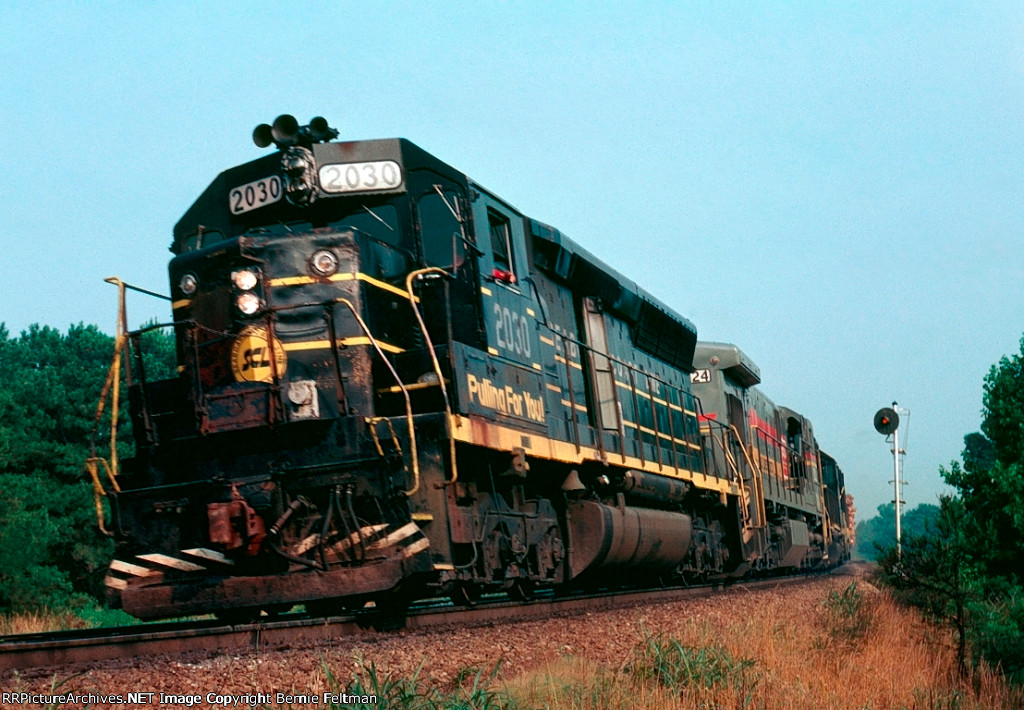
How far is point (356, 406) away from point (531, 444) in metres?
1.91

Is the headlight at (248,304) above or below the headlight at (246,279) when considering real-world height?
below

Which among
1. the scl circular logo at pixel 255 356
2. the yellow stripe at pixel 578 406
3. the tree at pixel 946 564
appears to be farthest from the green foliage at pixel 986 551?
the scl circular logo at pixel 255 356

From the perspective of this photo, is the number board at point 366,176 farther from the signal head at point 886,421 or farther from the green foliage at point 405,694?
the signal head at point 886,421

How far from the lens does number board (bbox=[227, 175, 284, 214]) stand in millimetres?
9008

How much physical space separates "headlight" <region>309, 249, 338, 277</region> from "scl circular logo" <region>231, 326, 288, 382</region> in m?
0.61

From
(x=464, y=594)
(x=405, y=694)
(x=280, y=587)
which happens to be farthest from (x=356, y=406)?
(x=405, y=694)

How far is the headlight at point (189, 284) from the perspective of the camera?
8.76 m

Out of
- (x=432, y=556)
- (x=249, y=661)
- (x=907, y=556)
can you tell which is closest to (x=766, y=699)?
(x=432, y=556)

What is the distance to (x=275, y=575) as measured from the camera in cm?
757

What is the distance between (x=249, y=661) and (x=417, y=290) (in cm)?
409

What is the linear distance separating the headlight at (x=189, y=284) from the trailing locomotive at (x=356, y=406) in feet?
0.05

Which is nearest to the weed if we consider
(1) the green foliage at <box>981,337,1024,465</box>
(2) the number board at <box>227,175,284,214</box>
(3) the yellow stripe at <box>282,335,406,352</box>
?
(3) the yellow stripe at <box>282,335,406,352</box>

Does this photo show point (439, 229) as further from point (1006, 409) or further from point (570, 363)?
point (1006, 409)

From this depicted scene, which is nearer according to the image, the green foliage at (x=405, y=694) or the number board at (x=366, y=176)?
the green foliage at (x=405, y=694)
